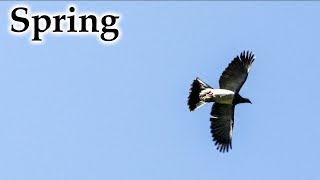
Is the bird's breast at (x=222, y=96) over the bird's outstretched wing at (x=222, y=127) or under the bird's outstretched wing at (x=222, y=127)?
over

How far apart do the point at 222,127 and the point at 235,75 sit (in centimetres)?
162

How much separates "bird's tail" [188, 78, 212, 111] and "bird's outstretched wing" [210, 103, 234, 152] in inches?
28.3

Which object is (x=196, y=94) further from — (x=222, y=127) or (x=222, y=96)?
(x=222, y=127)

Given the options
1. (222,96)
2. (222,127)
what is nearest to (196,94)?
(222,96)

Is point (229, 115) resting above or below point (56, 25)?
below

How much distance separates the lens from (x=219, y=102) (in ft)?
115

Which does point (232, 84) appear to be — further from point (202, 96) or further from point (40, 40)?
point (40, 40)

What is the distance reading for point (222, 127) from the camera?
35500 millimetres

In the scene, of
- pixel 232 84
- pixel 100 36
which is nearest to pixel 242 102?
pixel 232 84

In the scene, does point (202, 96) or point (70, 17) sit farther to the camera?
point (70, 17)

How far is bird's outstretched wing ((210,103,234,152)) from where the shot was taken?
35281 millimetres

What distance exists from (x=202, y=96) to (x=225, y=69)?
3.39 feet

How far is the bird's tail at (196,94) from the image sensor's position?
3469 cm

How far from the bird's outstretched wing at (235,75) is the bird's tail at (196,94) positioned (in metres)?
0.52
